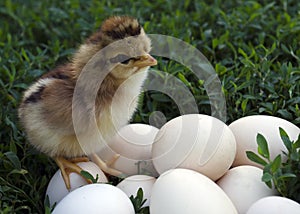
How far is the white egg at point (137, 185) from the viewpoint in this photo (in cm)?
151

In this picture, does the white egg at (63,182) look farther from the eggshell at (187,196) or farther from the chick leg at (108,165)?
the eggshell at (187,196)

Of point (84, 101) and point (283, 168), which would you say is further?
point (84, 101)

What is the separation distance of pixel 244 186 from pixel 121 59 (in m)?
0.48

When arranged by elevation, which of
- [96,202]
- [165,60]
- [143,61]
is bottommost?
[165,60]

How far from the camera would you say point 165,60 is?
7.22 ft

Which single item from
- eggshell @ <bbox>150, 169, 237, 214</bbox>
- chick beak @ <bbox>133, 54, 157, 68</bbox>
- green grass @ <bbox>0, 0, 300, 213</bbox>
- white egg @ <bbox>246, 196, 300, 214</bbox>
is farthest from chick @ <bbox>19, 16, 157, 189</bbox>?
white egg @ <bbox>246, 196, 300, 214</bbox>

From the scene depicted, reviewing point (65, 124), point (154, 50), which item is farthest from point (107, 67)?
point (154, 50)

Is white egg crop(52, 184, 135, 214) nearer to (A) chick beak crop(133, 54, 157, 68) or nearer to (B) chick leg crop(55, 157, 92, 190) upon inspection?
(B) chick leg crop(55, 157, 92, 190)

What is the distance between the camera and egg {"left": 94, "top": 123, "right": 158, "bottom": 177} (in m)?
1.67

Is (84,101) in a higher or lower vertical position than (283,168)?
higher

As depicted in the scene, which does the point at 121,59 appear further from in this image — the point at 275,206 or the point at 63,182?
the point at 275,206

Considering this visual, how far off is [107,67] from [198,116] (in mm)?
288

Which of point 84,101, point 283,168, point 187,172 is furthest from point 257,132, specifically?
point 84,101

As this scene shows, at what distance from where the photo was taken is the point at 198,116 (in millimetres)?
1559
